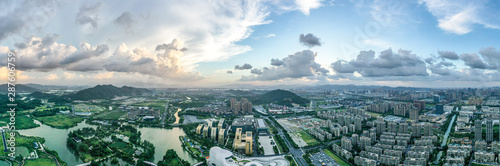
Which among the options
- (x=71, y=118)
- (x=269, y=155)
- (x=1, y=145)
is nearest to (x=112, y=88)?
(x=71, y=118)

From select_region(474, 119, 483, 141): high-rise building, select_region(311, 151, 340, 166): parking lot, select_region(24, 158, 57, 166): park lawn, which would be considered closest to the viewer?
select_region(24, 158, 57, 166): park lawn

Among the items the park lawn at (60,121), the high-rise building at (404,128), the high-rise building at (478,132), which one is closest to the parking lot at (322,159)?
the high-rise building at (404,128)

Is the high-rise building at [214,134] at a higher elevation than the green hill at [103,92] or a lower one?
lower

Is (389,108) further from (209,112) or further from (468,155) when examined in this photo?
(209,112)

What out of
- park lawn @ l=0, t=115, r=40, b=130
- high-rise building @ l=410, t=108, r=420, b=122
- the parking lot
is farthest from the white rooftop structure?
high-rise building @ l=410, t=108, r=420, b=122

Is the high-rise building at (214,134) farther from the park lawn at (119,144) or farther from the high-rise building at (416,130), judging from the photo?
the high-rise building at (416,130)

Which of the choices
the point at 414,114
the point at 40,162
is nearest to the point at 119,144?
the point at 40,162

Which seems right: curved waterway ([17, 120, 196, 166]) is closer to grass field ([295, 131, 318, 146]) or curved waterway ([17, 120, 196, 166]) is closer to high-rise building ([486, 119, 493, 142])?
grass field ([295, 131, 318, 146])
